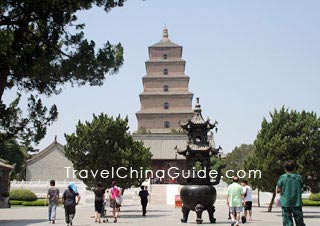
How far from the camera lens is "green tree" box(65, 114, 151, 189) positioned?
79.7ft

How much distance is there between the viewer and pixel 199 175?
18.6 meters

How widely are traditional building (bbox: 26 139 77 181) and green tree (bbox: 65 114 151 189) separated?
3047cm

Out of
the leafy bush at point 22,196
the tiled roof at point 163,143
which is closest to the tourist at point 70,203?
the leafy bush at point 22,196

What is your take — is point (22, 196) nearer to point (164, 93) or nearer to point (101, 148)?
point (101, 148)

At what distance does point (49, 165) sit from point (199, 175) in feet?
128

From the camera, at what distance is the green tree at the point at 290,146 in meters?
23.0

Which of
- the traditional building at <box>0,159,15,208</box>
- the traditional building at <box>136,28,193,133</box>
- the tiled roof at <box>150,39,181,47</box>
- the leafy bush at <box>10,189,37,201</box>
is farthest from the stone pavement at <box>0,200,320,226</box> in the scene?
the tiled roof at <box>150,39,181,47</box>

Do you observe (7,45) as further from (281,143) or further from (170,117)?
(170,117)

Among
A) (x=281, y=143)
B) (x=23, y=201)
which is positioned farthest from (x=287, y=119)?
(x=23, y=201)

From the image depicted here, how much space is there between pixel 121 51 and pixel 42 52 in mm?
2424

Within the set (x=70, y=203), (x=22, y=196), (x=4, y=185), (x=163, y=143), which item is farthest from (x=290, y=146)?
(x=163, y=143)

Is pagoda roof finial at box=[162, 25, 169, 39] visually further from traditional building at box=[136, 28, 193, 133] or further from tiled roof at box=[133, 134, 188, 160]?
tiled roof at box=[133, 134, 188, 160]

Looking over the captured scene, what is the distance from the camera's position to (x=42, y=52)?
1483cm

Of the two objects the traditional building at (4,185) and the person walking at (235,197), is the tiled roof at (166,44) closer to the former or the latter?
the traditional building at (4,185)
